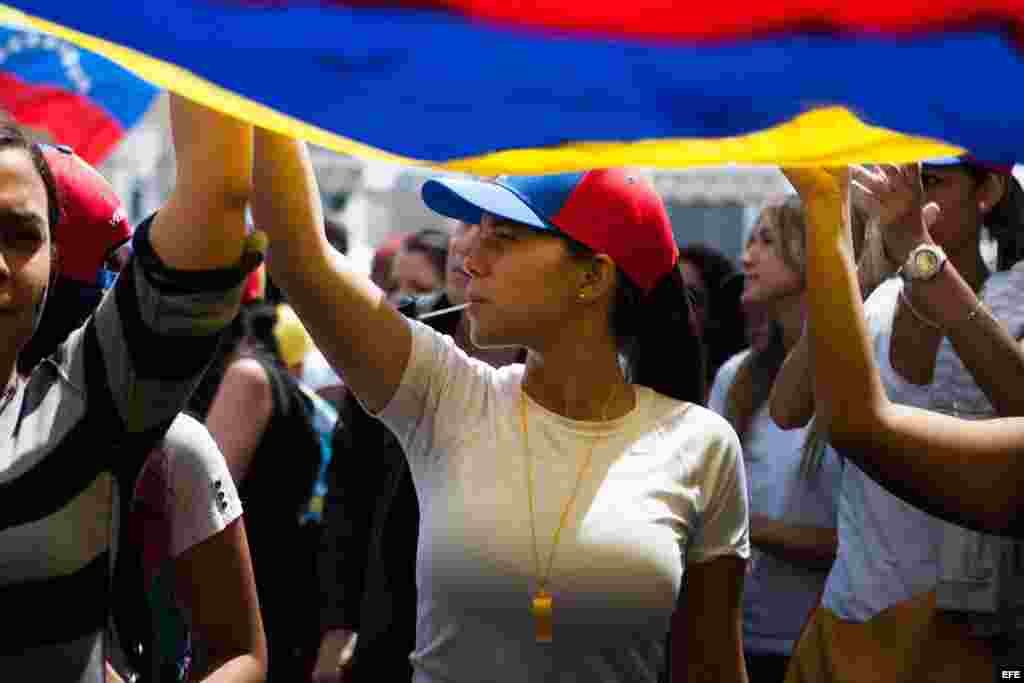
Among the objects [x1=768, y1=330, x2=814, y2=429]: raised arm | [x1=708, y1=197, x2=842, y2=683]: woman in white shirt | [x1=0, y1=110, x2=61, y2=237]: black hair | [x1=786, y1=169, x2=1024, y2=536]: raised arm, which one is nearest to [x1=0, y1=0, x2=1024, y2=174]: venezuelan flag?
[x1=0, y1=110, x2=61, y2=237]: black hair

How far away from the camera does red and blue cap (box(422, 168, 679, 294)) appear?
10.9ft

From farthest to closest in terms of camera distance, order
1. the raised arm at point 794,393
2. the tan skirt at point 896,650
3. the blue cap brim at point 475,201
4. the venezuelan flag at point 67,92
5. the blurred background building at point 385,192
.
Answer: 1. the blurred background building at point 385,192
2. the venezuelan flag at point 67,92
3. the raised arm at point 794,393
4. the tan skirt at point 896,650
5. the blue cap brim at point 475,201

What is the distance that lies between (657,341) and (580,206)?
13.5 inches

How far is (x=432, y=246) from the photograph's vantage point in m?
7.24

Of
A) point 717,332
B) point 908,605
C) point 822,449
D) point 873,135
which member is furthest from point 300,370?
point 873,135

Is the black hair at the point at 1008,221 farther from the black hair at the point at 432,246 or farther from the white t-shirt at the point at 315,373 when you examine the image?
the white t-shirt at the point at 315,373

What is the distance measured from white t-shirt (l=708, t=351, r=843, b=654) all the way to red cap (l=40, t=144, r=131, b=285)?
8.24 ft

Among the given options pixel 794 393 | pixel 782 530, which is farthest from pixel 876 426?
pixel 782 530

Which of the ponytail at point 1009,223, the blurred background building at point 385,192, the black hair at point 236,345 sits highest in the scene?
→ the ponytail at point 1009,223

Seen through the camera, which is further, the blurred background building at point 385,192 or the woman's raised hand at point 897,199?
the blurred background building at point 385,192

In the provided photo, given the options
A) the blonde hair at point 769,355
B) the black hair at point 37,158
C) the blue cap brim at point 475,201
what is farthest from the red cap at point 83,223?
the blonde hair at point 769,355

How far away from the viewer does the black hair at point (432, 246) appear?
7.21 m

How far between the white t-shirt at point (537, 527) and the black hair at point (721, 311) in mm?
3780

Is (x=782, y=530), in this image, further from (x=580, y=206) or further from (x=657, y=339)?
(x=580, y=206)
